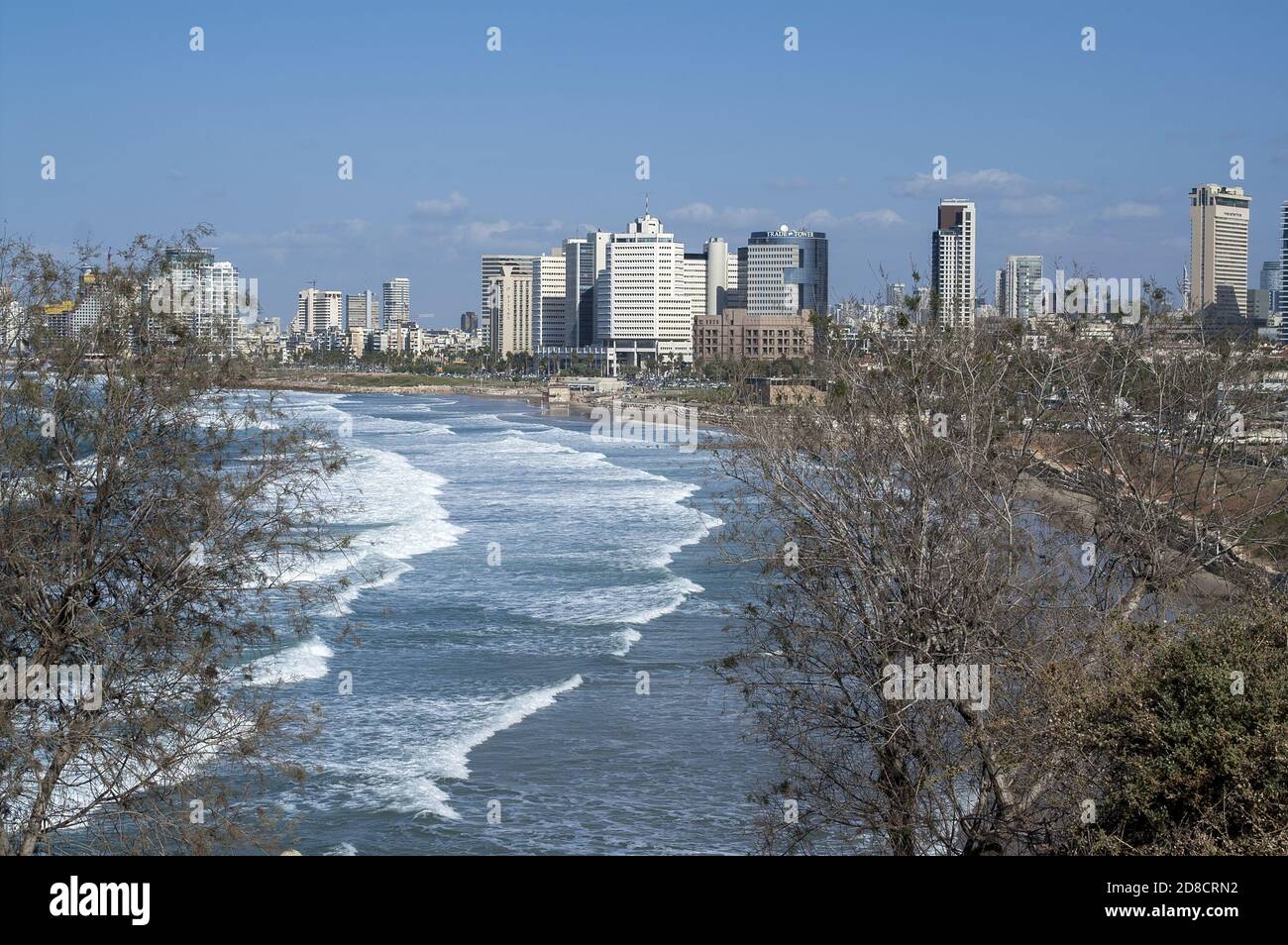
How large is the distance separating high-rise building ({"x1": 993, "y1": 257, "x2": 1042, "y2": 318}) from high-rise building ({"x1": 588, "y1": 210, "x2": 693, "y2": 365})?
136850 mm

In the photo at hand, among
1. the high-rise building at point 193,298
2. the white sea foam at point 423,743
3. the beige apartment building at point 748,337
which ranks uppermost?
the beige apartment building at point 748,337

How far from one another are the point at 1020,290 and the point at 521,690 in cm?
1236

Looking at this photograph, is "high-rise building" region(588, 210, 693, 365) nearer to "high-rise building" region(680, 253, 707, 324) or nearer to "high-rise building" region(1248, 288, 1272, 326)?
"high-rise building" region(680, 253, 707, 324)

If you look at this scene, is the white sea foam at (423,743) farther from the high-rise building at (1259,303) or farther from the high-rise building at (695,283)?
the high-rise building at (695,283)

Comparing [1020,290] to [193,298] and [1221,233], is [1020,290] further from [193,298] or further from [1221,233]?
[1221,233]

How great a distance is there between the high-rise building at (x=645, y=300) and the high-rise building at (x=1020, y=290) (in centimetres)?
13685

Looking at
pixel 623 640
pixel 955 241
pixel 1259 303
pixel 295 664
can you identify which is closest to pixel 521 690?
pixel 623 640

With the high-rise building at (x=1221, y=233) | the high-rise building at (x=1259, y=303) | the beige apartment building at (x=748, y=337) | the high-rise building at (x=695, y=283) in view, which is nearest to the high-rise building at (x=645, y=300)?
the high-rise building at (x=695, y=283)

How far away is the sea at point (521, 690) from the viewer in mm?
16484

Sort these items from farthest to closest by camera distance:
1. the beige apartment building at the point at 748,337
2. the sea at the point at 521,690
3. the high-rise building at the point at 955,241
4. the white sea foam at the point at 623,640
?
the high-rise building at the point at 955,241 → the beige apartment building at the point at 748,337 → the white sea foam at the point at 623,640 → the sea at the point at 521,690

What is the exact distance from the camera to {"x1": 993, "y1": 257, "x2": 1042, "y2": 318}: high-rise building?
18.9m

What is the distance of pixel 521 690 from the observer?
22.1 metres

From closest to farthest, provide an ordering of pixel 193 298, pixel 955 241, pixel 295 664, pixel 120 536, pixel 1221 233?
pixel 120 536
pixel 193 298
pixel 295 664
pixel 1221 233
pixel 955 241

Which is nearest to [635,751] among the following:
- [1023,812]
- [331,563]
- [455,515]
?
[1023,812]
